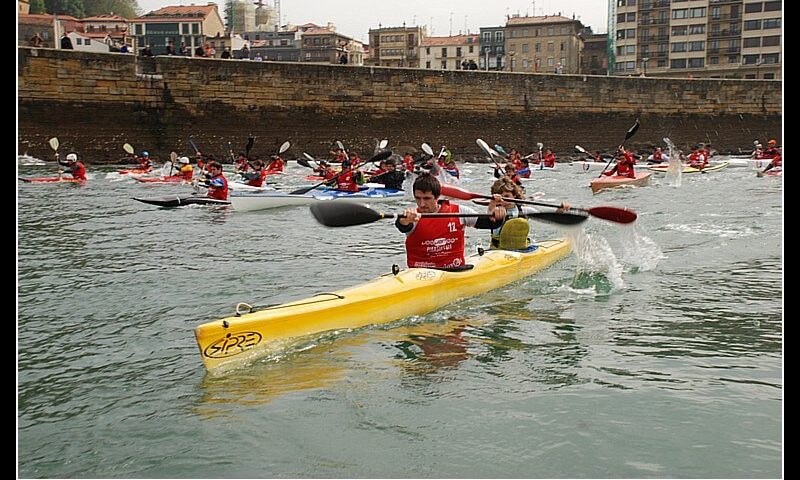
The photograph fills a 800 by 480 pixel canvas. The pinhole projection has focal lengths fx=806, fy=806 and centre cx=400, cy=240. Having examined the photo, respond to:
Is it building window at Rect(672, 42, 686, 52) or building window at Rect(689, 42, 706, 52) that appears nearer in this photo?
building window at Rect(689, 42, 706, 52)

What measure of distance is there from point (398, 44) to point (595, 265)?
73792mm

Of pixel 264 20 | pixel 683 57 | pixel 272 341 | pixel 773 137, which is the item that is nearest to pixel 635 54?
pixel 683 57

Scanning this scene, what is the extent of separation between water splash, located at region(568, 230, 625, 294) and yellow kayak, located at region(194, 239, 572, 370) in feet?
2.47

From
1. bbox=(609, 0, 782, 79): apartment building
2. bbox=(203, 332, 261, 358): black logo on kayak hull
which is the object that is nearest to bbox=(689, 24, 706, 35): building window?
bbox=(609, 0, 782, 79): apartment building

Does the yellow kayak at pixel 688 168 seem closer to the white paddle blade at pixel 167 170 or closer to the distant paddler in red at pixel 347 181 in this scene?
the distant paddler in red at pixel 347 181

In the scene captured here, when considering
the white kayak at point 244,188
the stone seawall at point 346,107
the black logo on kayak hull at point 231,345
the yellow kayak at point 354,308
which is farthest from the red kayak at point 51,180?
the black logo on kayak hull at point 231,345

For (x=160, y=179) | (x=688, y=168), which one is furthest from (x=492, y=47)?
(x=160, y=179)

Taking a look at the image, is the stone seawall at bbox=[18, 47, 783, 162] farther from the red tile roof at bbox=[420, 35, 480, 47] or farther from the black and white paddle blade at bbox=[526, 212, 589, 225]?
the red tile roof at bbox=[420, 35, 480, 47]

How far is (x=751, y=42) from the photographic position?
6028 centimetres

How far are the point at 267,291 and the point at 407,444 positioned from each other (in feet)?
12.2

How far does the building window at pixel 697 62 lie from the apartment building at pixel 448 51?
891 inches

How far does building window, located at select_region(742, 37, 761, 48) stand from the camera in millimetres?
59875

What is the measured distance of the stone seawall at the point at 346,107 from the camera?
24031 millimetres

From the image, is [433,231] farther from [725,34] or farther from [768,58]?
[725,34]
